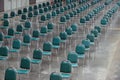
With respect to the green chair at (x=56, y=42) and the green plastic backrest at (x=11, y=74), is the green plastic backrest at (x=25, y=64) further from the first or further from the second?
the green chair at (x=56, y=42)

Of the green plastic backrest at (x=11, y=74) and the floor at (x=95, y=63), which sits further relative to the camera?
the floor at (x=95, y=63)

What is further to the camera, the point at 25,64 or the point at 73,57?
the point at 73,57

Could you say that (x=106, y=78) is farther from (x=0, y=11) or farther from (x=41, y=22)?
(x=0, y=11)

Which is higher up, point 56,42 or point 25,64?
point 56,42

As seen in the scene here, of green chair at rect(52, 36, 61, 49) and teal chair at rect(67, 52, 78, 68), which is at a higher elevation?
green chair at rect(52, 36, 61, 49)

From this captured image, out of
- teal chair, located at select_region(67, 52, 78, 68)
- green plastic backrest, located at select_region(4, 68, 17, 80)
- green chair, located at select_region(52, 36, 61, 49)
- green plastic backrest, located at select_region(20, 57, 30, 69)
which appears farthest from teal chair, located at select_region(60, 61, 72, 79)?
green chair, located at select_region(52, 36, 61, 49)

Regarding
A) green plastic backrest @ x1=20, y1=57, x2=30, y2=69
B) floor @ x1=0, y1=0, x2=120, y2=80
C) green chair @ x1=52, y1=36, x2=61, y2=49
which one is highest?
green chair @ x1=52, y1=36, x2=61, y2=49

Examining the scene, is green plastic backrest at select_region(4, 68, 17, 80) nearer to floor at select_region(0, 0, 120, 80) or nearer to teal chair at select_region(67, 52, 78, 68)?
floor at select_region(0, 0, 120, 80)

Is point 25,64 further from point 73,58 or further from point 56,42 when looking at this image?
point 56,42

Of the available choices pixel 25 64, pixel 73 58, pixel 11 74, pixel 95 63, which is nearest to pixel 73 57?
pixel 73 58

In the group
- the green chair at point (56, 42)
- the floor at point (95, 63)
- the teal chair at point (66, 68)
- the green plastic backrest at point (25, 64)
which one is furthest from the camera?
the green chair at point (56, 42)

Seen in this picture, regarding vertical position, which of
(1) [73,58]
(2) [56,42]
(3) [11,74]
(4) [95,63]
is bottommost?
(4) [95,63]

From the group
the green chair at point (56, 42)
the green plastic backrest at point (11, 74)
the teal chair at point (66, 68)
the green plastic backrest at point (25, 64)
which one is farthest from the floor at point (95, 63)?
the green plastic backrest at point (11, 74)

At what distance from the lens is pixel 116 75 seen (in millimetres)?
10141
